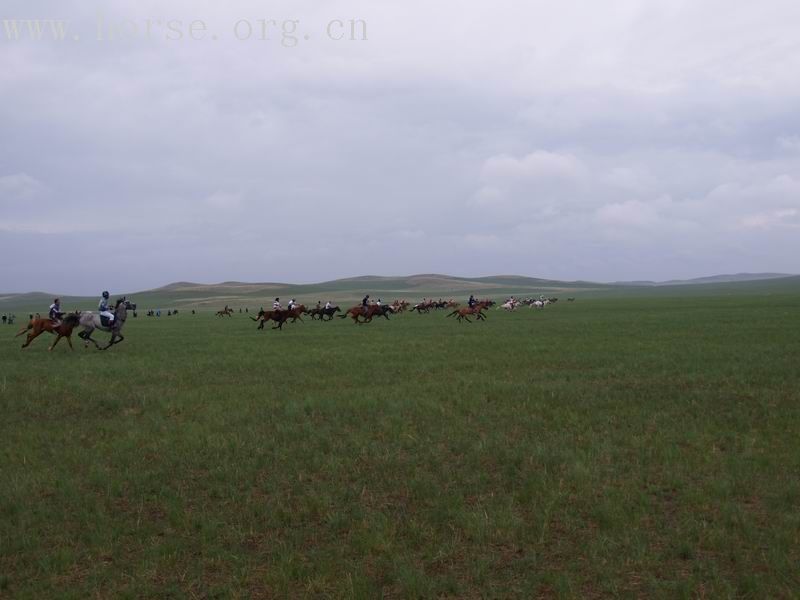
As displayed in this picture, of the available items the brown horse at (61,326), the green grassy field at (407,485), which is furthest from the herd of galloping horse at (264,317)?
the green grassy field at (407,485)

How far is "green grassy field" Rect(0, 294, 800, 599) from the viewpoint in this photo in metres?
5.52

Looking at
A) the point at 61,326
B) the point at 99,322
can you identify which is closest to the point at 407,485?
the point at 99,322

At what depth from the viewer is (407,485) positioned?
24.8 ft

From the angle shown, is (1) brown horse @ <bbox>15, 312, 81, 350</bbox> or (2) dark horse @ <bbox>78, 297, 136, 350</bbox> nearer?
(1) brown horse @ <bbox>15, 312, 81, 350</bbox>

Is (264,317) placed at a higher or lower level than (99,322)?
lower

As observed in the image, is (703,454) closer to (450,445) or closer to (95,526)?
(450,445)

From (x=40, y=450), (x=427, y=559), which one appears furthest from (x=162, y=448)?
(x=427, y=559)

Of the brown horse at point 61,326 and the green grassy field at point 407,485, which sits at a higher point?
the brown horse at point 61,326

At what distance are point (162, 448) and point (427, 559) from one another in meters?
5.08

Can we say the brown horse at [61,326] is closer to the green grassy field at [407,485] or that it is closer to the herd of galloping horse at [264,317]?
the herd of galloping horse at [264,317]

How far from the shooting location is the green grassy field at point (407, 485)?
217 inches

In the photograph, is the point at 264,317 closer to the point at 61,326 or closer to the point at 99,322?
the point at 99,322

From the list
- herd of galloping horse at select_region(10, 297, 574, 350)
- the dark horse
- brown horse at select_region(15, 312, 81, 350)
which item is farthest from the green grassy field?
herd of galloping horse at select_region(10, 297, 574, 350)

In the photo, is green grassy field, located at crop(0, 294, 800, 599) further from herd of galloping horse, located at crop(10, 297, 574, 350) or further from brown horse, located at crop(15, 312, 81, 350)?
herd of galloping horse, located at crop(10, 297, 574, 350)
